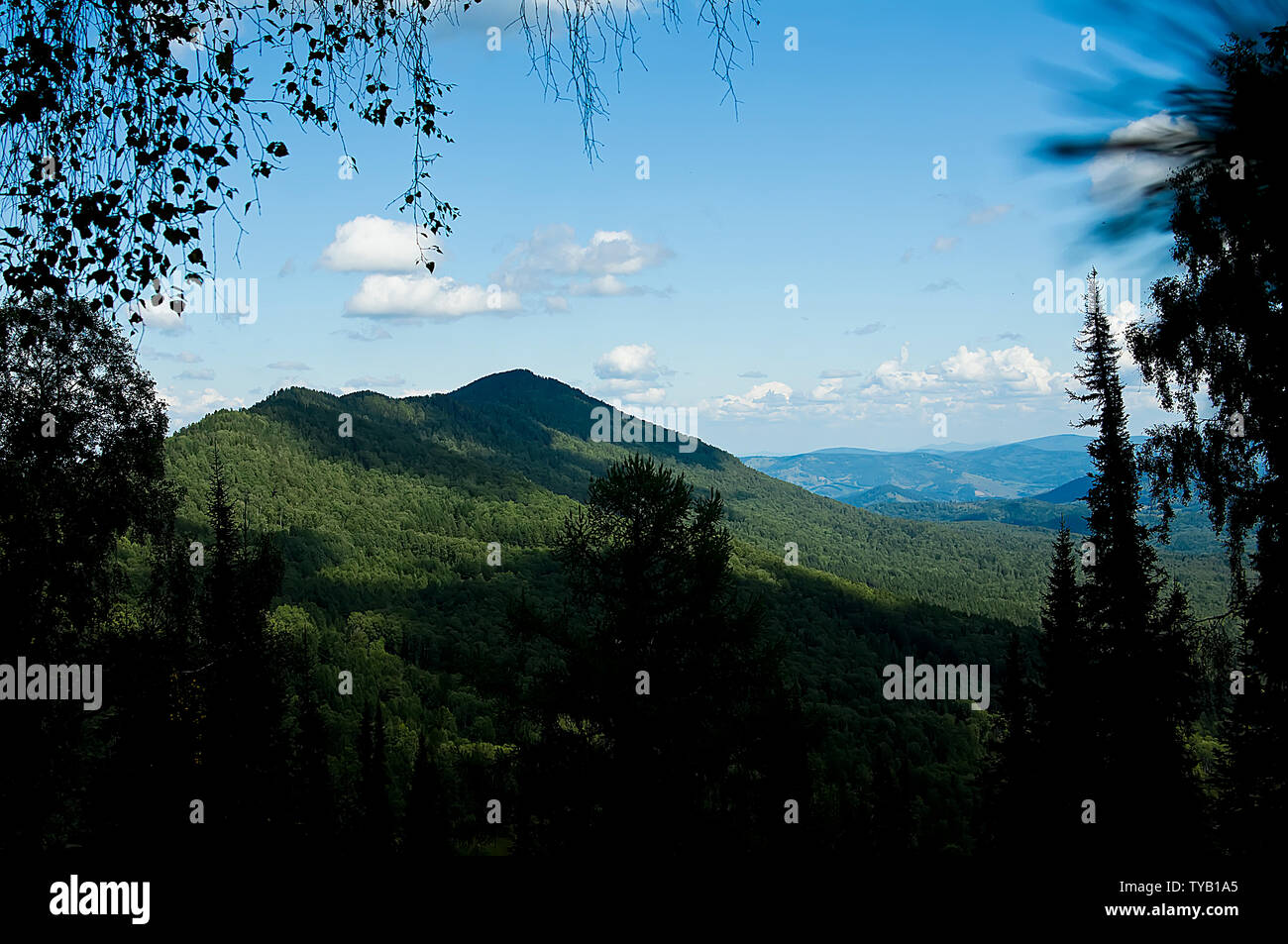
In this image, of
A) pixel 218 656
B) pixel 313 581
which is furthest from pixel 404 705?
pixel 218 656

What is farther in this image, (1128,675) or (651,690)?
(1128,675)

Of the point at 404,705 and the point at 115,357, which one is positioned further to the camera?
the point at 404,705

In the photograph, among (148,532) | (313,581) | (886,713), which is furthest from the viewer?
(313,581)

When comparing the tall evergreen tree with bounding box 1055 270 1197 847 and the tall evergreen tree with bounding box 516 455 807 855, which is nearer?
the tall evergreen tree with bounding box 516 455 807 855

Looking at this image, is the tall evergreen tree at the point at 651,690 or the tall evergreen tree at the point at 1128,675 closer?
the tall evergreen tree at the point at 651,690

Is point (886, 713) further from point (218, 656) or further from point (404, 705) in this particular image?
point (218, 656)

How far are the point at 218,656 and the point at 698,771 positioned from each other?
43.1 ft

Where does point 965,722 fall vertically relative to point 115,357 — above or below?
below
